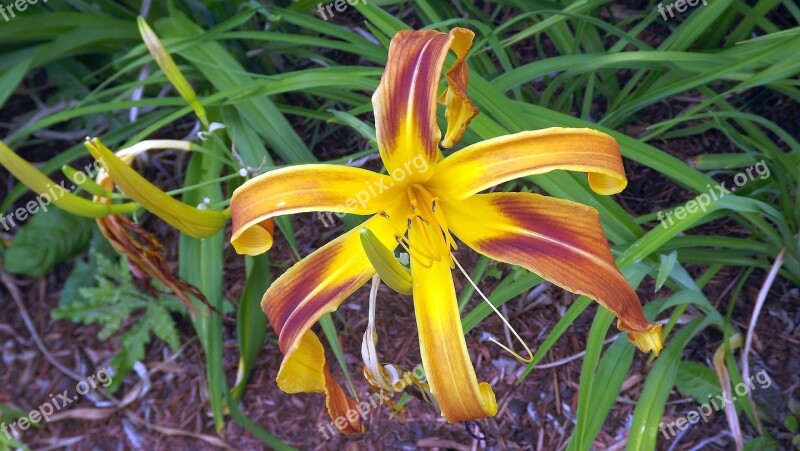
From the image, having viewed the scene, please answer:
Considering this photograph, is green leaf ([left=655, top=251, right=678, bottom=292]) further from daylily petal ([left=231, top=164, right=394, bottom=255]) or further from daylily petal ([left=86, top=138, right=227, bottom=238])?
daylily petal ([left=86, top=138, right=227, bottom=238])

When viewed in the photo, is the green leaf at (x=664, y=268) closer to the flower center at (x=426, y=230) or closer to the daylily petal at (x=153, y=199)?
the flower center at (x=426, y=230)

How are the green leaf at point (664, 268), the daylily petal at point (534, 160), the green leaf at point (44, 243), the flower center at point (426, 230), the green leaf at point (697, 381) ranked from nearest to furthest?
the daylily petal at point (534, 160)
the flower center at point (426, 230)
the green leaf at point (664, 268)
the green leaf at point (697, 381)
the green leaf at point (44, 243)

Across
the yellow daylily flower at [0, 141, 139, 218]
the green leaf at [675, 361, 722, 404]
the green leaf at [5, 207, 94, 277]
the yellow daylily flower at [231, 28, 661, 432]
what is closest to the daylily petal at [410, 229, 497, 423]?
the yellow daylily flower at [231, 28, 661, 432]

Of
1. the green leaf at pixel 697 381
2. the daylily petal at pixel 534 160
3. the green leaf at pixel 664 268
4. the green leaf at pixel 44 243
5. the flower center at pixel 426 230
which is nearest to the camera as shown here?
the daylily petal at pixel 534 160

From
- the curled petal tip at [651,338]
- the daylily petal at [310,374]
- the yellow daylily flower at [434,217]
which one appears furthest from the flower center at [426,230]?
the curled petal tip at [651,338]

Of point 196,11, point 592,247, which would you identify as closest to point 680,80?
point 592,247

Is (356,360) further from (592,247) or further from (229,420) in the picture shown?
(592,247)

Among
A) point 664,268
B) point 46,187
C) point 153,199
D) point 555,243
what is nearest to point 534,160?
point 555,243
